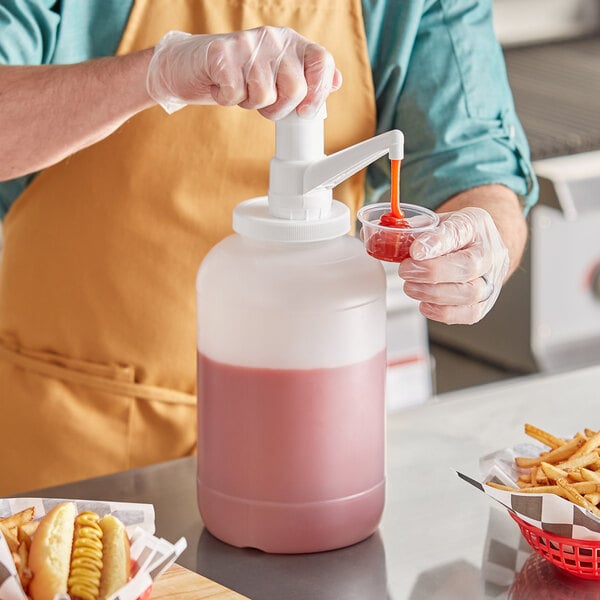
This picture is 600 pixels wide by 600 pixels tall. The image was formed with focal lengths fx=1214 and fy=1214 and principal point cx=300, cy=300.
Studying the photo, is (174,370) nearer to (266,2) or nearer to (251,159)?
(251,159)

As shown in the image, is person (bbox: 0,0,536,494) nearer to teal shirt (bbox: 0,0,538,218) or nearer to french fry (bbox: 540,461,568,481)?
teal shirt (bbox: 0,0,538,218)

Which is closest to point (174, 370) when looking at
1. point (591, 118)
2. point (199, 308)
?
point (199, 308)

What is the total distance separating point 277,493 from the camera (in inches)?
44.9

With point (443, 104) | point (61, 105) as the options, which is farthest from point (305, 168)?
point (443, 104)

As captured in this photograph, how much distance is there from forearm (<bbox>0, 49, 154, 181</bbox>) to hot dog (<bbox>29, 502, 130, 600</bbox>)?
464mm

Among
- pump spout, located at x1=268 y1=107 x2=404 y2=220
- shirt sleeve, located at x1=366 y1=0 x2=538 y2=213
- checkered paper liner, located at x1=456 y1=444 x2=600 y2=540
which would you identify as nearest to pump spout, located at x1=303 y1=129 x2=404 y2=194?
pump spout, located at x1=268 y1=107 x2=404 y2=220

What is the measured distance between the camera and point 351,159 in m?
1.08

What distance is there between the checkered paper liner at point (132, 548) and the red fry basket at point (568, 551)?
0.32 m

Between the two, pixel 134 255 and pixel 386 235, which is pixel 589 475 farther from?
pixel 134 255

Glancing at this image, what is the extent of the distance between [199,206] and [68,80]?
0.24 m

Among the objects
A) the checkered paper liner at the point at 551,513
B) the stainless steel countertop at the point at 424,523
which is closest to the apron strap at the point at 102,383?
the stainless steel countertop at the point at 424,523

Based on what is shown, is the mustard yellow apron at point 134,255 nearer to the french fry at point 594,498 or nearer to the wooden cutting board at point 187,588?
the wooden cutting board at point 187,588

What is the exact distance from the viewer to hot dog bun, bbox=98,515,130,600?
0.96 meters

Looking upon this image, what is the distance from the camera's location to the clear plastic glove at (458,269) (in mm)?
1166
